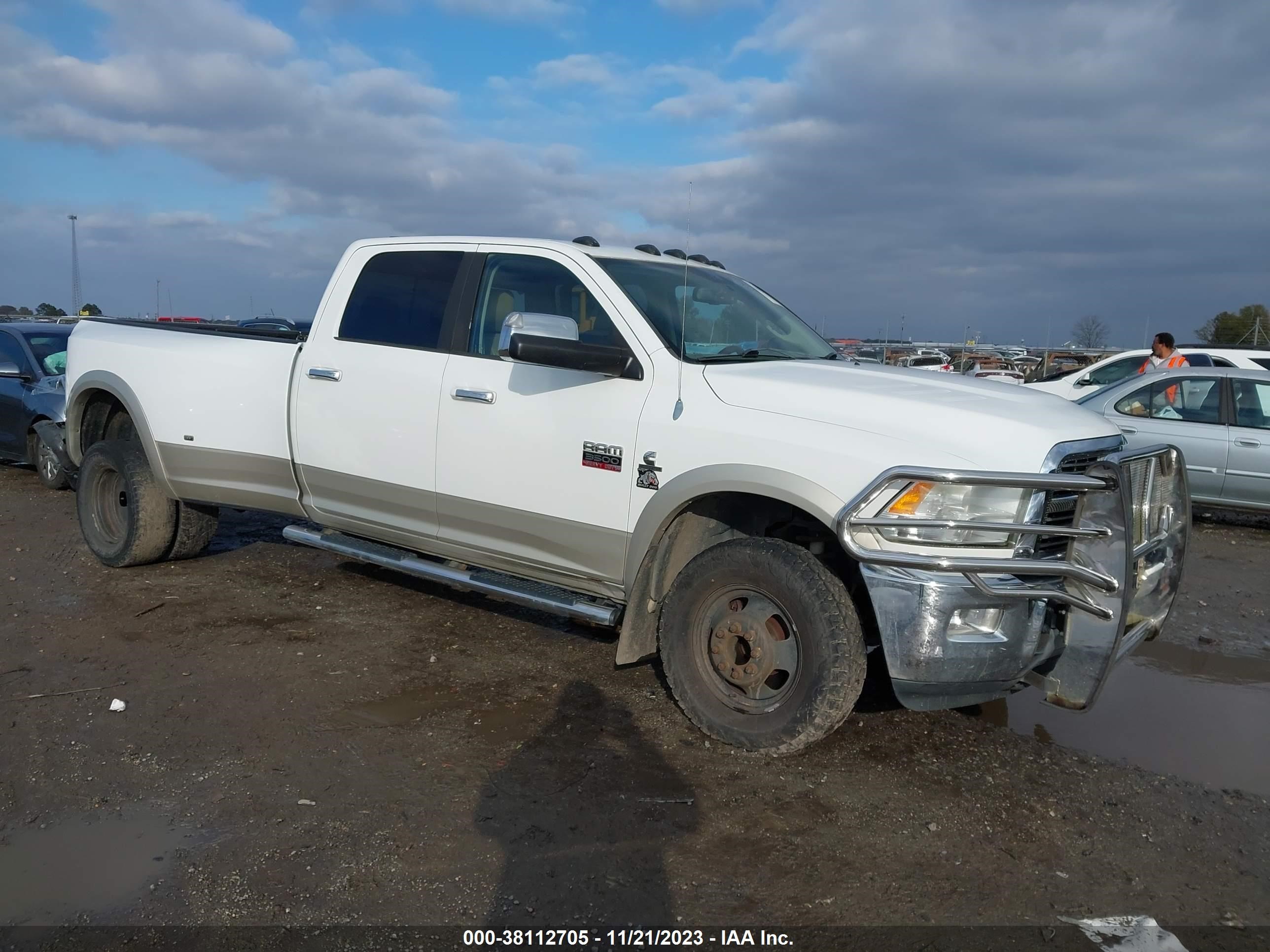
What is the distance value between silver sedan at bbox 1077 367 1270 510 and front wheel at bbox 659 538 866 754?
6.74 m

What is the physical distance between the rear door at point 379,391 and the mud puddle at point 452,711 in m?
0.86

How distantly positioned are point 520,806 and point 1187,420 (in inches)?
336

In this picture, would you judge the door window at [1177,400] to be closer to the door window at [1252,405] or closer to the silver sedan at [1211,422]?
the silver sedan at [1211,422]

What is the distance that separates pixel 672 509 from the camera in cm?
407

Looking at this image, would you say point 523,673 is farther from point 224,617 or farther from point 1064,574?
point 1064,574

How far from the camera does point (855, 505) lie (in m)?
3.46

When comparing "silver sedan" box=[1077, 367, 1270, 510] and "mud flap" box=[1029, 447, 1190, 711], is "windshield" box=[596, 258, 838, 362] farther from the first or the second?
"silver sedan" box=[1077, 367, 1270, 510]

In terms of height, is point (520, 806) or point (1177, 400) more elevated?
point (1177, 400)

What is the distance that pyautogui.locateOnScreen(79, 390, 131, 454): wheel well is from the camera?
21.8 feet

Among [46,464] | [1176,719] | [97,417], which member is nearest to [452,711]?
[1176,719]

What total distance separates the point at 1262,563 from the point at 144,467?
27.4 feet

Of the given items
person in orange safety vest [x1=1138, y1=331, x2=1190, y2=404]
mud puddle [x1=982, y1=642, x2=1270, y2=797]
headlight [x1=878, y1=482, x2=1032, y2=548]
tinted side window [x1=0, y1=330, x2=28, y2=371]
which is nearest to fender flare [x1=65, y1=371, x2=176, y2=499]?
tinted side window [x1=0, y1=330, x2=28, y2=371]

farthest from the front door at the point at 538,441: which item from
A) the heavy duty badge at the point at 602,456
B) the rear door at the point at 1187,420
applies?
the rear door at the point at 1187,420

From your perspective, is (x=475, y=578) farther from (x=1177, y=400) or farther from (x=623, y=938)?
(x=1177, y=400)
